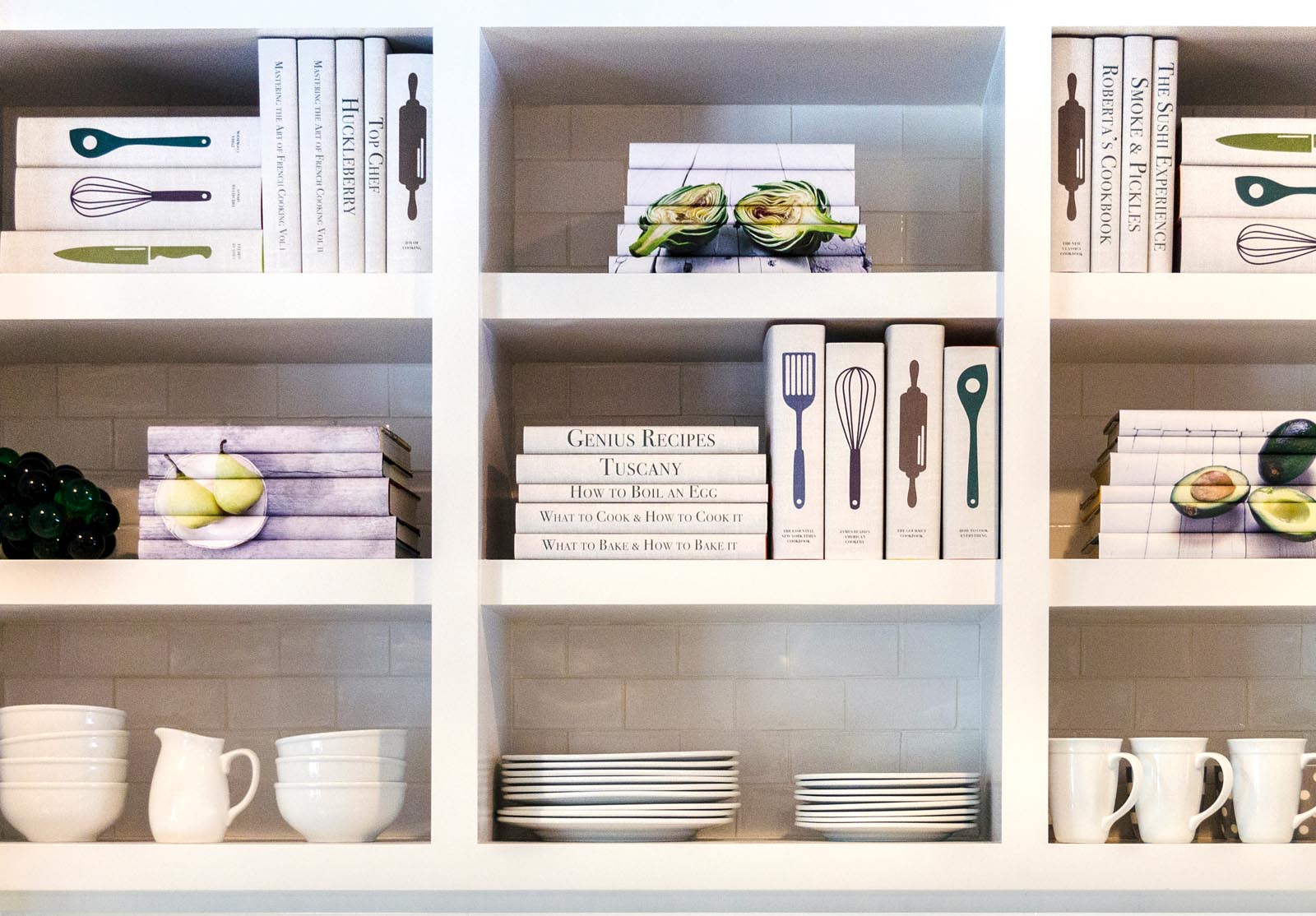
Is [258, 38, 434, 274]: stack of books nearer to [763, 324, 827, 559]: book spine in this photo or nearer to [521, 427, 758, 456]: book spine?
[521, 427, 758, 456]: book spine

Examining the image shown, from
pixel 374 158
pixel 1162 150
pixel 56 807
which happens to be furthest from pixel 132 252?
pixel 1162 150

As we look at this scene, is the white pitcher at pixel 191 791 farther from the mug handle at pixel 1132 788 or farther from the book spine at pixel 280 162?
the mug handle at pixel 1132 788

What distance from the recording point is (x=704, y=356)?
6.10 feet

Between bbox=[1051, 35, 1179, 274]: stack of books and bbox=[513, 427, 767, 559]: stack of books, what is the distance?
0.47 m

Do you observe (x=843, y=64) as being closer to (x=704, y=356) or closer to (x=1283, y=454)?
(x=704, y=356)

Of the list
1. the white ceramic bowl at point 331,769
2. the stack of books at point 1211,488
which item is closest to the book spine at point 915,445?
the stack of books at point 1211,488

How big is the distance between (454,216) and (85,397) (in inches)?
27.7

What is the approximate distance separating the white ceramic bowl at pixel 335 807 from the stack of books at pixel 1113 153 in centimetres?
105

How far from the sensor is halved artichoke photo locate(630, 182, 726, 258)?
5.22 feet

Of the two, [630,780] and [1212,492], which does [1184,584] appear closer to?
[1212,492]

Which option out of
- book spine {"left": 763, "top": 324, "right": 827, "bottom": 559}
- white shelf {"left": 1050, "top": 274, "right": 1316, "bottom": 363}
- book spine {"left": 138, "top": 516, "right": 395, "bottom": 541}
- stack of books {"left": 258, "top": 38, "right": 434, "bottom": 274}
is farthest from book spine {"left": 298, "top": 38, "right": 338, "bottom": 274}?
white shelf {"left": 1050, "top": 274, "right": 1316, "bottom": 363}

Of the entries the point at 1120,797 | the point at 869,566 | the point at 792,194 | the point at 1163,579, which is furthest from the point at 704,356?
the point at 1120,797

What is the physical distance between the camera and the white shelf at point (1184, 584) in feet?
5.05

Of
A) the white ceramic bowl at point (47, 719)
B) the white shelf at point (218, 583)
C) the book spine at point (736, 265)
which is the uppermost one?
the book spine at point (736, 265)
